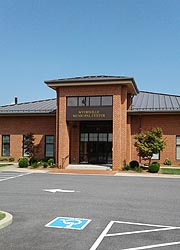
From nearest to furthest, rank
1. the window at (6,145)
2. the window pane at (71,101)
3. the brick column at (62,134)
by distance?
the brick column at (62,134) → the window pane at (71,101) → the window at (6,145)

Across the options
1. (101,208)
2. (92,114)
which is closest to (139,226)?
(101,208)

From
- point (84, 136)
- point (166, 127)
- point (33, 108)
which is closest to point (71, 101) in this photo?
point (84, 136)

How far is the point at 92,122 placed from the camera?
28.5 metres

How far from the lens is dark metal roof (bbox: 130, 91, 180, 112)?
27.2m

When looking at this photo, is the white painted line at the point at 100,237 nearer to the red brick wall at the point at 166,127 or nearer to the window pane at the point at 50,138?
the red brick wall at the point at 166,127

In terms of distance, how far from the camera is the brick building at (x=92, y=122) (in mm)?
24672

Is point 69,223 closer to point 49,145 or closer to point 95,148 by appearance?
point 95,148

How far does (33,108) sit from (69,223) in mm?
24665

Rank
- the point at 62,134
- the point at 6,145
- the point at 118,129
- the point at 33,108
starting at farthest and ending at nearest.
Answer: the point at 33,108, the point at 6,145, the point at 62,134, the point at 118,129

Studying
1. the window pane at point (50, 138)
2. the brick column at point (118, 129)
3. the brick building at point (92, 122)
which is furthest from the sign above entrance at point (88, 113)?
the window pane at point (50, 138)

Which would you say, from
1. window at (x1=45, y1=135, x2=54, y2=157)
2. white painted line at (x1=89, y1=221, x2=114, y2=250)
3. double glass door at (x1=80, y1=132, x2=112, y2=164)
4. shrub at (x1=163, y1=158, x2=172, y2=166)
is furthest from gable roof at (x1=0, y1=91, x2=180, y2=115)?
white painted line at (x1=89, y1=221, x2=114, y2=250)

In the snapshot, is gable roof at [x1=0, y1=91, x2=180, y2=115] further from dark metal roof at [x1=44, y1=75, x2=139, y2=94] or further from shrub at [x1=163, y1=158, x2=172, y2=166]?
shrub at [x1=163, y1=158, x2=172, y2=166]

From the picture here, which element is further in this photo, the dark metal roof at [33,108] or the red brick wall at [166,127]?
the dark metal roof at [33,108]

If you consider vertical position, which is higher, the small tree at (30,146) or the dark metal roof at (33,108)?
the dark metal roof at (33,108)
